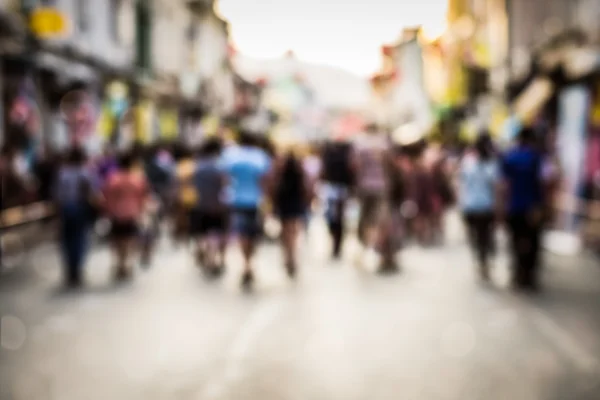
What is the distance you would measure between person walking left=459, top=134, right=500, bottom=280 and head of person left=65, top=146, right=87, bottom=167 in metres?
4.76

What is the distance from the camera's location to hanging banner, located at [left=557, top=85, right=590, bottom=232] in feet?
66.6

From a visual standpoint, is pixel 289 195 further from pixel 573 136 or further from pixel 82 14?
pixel 82 14

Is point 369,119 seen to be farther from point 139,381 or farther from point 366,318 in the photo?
point 139,381

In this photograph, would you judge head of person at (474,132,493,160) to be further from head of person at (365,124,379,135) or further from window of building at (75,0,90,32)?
window of building at (75,0,90,32)

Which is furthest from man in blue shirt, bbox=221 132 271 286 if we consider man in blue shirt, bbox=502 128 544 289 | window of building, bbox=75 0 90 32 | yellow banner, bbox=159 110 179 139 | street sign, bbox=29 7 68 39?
yellow banner, bbox=159 110 179 139

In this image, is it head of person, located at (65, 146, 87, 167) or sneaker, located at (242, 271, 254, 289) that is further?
head of person, located at (65, 146, 87, 167)

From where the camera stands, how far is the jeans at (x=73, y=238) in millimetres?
11273

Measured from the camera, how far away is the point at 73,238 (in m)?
11.3

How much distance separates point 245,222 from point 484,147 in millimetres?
3136

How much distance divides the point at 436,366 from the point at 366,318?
211 centimetres

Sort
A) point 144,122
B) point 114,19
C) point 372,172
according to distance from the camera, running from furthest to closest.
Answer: point 144,122 < point 114,19 < point 372,172

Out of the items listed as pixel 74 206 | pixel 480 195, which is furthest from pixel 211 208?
pixel 480 195

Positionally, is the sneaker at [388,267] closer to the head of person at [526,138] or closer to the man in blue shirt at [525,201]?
the man in blue shirt at [525,201]

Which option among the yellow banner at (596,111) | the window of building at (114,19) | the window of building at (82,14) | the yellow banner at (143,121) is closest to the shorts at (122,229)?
the yellow banner at (596,111)
